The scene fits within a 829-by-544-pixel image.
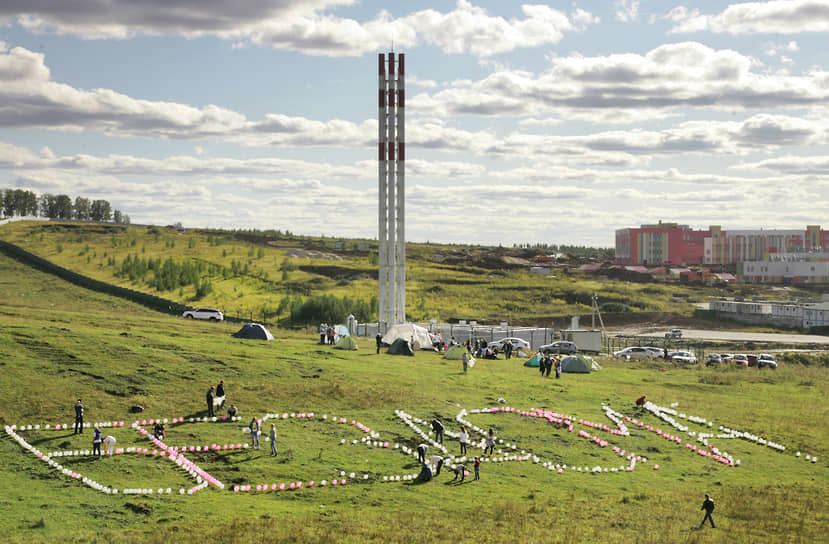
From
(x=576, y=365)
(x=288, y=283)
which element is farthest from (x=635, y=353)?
(x=288, y=283)

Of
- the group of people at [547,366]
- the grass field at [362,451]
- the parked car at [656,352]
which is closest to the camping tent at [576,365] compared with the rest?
the grass field at [362,451]

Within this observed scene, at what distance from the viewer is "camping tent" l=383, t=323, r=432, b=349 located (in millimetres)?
78625

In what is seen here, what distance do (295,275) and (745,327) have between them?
86.6m

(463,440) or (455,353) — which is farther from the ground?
(455,353)

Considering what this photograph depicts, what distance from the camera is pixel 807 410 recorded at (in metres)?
61.2

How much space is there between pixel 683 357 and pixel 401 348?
3295cm

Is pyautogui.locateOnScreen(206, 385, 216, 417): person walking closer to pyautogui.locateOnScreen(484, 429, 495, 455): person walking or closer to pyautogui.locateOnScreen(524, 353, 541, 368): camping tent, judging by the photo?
pyautogui.locateOnScreen(484, 429, 495, 455): person walking

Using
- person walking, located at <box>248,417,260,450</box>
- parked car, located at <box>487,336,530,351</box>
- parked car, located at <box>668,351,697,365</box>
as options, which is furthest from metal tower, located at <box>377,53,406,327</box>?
person walking, located at <box>248,417,260,450</box>

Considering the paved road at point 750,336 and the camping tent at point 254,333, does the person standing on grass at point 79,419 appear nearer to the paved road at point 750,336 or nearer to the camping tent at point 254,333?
the camping tent at point 254,333

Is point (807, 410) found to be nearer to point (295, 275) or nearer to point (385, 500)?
point (385, 500)

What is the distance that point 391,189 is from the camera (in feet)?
313

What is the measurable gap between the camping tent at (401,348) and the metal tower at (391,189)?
18.1 meters

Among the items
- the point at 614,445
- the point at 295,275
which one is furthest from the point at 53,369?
the point at 295,275

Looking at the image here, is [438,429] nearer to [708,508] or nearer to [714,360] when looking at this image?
[708,508]
